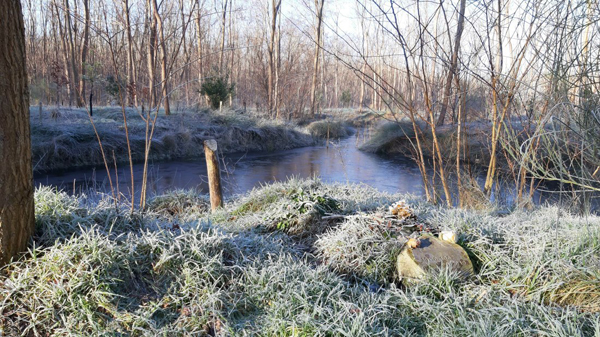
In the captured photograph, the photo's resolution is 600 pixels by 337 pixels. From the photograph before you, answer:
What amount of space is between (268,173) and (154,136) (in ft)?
13.4

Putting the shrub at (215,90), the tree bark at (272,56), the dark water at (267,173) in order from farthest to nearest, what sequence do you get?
the tree bark at (272,56), the shrub at (215,90), the dark water at (267,173)

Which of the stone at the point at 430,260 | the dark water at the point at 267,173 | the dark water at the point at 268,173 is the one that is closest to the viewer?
the stone at the point at 430,260

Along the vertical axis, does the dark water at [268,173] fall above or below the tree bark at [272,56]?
below

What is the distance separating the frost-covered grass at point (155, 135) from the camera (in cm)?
1009

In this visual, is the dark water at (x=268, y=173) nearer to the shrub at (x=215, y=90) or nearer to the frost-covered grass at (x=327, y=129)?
the shrub at (x=215, y=90)

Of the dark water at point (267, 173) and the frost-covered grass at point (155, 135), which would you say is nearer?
the dark water at point (267, 173)

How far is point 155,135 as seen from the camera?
40.3 ft

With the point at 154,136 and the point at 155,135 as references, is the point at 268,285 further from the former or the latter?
the point at 155,135

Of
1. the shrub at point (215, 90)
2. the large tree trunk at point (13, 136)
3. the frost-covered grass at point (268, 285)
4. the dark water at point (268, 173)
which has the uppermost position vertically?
the shrub at point (215, 90)

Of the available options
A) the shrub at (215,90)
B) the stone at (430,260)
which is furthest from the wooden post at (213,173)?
the shrub at (215,90)

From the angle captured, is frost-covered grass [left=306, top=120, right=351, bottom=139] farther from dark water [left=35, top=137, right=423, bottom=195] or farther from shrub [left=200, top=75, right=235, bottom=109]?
shrub [left=200, top=75, right=235, bottom=109]

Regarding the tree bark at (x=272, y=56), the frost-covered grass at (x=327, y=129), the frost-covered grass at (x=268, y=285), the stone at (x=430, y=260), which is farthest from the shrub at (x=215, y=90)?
the stone at (x=430, y=260)

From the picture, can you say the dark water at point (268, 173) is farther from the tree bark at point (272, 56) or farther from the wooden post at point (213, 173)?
the tree bark at point (272, 56)

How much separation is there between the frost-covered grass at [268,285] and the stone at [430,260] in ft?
0.28
